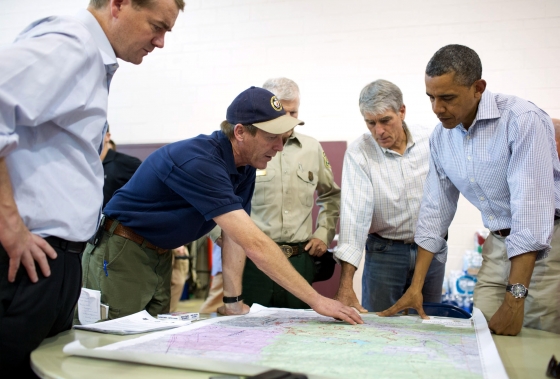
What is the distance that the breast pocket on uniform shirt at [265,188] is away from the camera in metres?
2.46

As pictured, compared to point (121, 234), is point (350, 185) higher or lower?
higher

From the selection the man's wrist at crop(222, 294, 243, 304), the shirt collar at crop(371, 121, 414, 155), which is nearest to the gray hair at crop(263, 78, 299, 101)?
the shirt collar at crop(371, 121, 414, 155)

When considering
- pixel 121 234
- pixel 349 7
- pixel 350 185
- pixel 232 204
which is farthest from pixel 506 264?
pixel 349 7

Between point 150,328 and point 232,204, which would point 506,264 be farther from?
point 150,328

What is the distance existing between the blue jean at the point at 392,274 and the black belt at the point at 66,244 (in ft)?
4.68

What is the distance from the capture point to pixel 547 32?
4152mm

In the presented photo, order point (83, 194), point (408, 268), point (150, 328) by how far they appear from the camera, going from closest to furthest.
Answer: point (83, 194)
point (150, 328)
point (408, 268)

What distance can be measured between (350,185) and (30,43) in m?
1.50

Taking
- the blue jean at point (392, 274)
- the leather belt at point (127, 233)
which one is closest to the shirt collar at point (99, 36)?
the leather belt at point (127, 233)

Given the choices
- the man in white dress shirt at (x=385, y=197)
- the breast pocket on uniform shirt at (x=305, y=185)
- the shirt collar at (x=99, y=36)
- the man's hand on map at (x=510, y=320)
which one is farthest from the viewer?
the breast pocket on uniform shirt at (x=305, y=185)

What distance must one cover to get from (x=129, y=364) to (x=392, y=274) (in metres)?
1.51

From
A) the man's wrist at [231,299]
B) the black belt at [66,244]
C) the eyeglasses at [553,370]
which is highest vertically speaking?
the black belt at [66,244]

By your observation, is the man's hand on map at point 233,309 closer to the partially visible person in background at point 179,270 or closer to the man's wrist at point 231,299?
the man's wrist at point 231,299

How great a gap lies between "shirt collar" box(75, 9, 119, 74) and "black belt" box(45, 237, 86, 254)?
1.41ft
